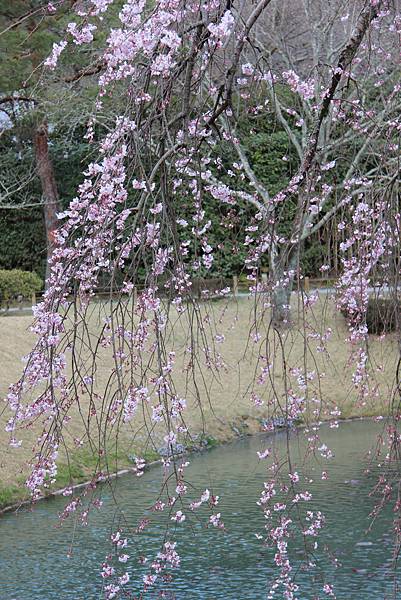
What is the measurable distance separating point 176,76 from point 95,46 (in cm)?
912

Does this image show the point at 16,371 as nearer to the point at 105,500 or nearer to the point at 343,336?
the point at 105,500

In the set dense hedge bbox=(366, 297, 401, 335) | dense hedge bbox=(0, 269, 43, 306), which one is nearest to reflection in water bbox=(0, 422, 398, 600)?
dense hedge bbox=(366, 297, 401, 335)

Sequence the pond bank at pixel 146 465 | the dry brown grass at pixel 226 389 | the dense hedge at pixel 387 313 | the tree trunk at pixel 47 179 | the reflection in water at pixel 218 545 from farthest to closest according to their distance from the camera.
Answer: the tree trunk at pixel 47 179
the dry brown grass at pixel 226 389
the pond bank at pixel 146 465
the reflection in water at pixel 218 545
the dense hedge at pixel 387 313

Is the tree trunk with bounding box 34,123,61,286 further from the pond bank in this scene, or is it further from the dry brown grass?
the pond bank

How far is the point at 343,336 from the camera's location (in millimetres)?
12406

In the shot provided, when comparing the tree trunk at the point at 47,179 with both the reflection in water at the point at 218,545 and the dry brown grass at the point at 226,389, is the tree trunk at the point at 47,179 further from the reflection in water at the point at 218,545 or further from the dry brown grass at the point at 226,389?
the reflection in water at the point at 218,545

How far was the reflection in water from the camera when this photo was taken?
5.21 meters

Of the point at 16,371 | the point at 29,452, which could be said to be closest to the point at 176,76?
the point at 29,452

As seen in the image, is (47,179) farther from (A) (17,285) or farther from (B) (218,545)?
(B) (218,545)

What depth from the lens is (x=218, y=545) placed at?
6.00m

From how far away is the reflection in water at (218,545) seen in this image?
5211mm

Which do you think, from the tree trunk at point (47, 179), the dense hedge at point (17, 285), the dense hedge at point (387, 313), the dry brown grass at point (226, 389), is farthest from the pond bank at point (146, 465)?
the tree trunk at point (47, 179)

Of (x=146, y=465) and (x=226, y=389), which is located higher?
(x=226, y=389)

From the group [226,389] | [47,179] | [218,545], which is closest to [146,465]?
[226,389]
